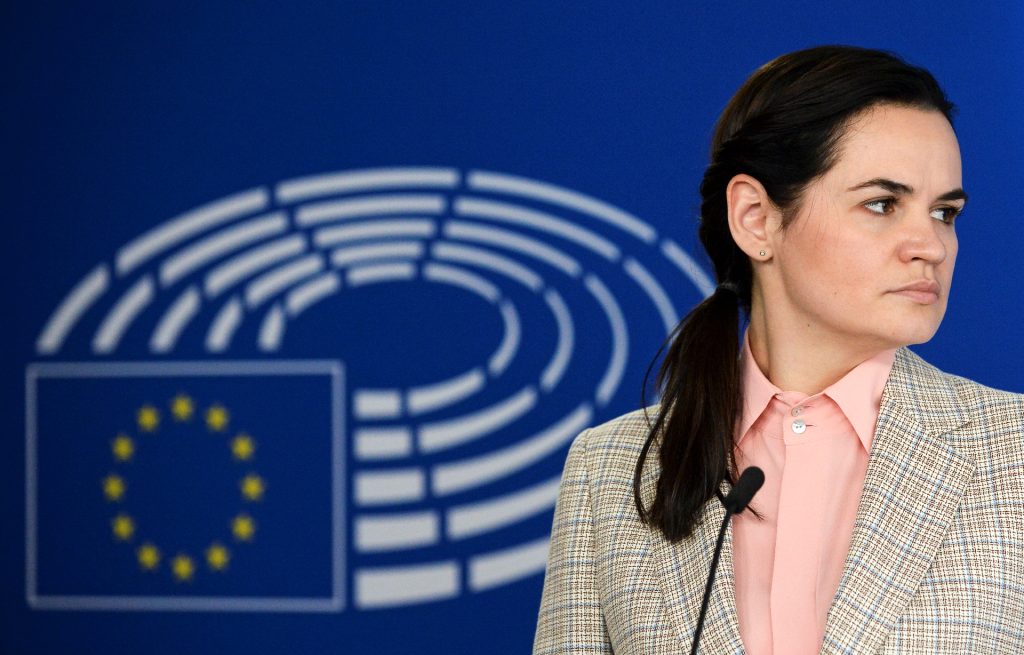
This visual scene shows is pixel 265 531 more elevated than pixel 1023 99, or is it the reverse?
pixel 1023 99

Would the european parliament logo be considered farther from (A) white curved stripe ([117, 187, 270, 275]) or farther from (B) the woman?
(B) the woman

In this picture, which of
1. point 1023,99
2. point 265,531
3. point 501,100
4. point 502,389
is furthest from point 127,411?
point 1023,99

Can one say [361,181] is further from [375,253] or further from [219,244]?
[219,244]

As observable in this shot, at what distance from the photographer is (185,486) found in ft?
9.03

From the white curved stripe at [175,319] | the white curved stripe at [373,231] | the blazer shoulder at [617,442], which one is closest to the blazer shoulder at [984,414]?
the blazer shoulder at [617,442]

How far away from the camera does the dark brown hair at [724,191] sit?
1527 mm

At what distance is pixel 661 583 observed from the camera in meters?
1.55

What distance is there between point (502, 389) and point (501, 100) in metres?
0.62

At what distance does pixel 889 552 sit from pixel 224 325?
1730mm

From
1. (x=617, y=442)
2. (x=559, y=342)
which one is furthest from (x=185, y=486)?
(x=617, y=442)

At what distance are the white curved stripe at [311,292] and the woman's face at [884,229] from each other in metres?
1.36

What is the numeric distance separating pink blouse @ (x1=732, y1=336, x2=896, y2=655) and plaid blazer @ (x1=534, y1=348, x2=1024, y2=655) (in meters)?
0.04

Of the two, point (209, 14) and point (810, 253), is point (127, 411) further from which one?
point (810, 253)

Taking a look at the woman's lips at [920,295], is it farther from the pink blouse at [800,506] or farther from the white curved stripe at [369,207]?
the white curved stripe at [369,207]
